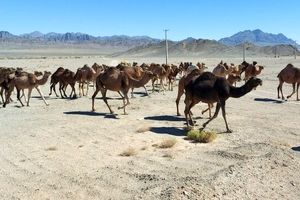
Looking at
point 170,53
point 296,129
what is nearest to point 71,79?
point 296,129

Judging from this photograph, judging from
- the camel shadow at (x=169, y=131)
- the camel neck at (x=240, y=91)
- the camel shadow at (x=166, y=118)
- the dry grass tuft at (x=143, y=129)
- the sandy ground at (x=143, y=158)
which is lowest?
the sandy ground at (x=143, y=158)

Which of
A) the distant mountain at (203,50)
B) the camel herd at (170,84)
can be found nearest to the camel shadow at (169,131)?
the camel herd at (170,84)

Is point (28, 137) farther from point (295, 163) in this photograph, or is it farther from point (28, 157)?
point (295, 163)

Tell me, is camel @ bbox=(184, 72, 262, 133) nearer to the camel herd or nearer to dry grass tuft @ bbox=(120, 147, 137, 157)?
the camel herd

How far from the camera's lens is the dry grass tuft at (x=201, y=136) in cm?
1420

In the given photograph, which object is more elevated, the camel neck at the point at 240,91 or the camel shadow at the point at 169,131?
the camel neck at the point at 240,91

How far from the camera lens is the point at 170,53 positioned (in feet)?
474

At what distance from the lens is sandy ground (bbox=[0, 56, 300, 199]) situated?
10133mm

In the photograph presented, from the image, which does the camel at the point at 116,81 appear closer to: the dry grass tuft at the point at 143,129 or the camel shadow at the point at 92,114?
the camel shadow at the point at 92,114

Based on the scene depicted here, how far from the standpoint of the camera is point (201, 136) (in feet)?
46.8

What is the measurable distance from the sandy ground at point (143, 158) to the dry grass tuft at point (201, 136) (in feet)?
0.66

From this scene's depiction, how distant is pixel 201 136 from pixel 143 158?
2.34 metres

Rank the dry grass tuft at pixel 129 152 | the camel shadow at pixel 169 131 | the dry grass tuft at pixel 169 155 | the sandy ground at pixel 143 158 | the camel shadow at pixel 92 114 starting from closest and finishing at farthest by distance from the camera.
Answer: the sandy ground at pixel 143 158 → the dry grass tuft at pixel 169 155 → the dry grass tuft at pixel 129 152 → the camel shadow at pixel 169 131 → the camel shadow at pixel 92 114

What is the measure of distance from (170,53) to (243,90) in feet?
426
